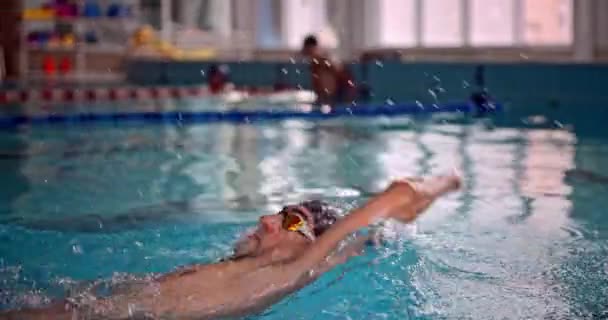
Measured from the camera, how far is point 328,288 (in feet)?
11.0

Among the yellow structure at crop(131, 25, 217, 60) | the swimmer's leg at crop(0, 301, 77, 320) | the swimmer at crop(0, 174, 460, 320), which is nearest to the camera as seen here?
the swimmer's leg at crop(0, 301, 77, 320)

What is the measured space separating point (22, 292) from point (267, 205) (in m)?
2.00

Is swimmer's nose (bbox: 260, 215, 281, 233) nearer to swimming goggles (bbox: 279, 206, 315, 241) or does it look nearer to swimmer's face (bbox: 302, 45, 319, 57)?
swimming goggles (bbox: 279, 206, 315, 241)

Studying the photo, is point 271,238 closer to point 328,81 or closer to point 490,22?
point 328,81

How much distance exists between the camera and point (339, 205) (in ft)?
15.8

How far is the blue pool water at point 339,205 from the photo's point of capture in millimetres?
3312

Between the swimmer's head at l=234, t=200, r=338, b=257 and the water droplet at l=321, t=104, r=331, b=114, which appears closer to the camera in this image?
the swimmer's head at l=234, t=200, r=338, b=257

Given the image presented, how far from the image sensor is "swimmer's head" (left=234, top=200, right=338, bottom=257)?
3.00 meters

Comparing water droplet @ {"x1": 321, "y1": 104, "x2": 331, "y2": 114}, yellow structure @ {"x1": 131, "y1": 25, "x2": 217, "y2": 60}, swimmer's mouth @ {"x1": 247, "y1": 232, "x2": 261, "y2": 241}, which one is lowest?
water droplet @ {"x1": 321, "y1": 104, "x2": 331, "y2": 114}

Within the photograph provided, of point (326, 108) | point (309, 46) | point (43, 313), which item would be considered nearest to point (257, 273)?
point (43, 313)

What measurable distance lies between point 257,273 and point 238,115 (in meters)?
6.94

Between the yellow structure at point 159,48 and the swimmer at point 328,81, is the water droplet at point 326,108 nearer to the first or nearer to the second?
the swimmer at point 328,81

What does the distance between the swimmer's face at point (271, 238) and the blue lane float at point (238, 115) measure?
6713 millimetres

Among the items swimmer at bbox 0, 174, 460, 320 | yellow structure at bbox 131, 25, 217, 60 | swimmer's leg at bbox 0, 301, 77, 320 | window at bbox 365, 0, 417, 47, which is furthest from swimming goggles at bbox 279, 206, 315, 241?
yellow structure at bbox 131, 25, 217, 60
